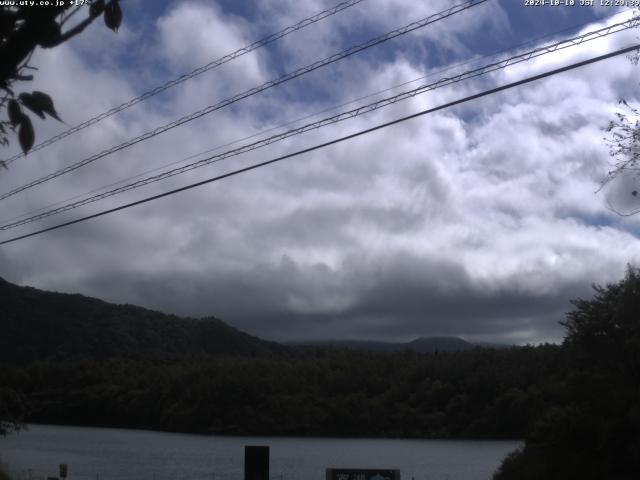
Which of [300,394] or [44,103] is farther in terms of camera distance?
[300,394]

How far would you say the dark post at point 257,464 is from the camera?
1468 centimetres

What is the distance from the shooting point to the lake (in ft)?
164

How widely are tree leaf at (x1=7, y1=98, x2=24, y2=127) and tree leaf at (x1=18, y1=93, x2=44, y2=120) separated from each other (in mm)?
60

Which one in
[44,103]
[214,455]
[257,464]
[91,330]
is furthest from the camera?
[91,330]

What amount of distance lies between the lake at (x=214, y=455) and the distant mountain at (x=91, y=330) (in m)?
22.2

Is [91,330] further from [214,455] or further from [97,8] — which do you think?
[97,8]

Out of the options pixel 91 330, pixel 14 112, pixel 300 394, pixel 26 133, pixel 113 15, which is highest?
pixel 91 330

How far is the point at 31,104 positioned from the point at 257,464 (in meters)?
11.2

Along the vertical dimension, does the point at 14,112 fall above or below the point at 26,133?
above

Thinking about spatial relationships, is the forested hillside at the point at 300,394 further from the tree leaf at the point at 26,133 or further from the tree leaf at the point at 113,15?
the tree leaf at the point at 26,133

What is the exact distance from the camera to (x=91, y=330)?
130 m

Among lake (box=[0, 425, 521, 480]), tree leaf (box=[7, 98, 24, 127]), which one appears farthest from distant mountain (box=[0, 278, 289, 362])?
tree leaf (box=[7, 98, 24, 127])

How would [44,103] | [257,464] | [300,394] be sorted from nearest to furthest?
[44,103] → [257,464] → [300,394]

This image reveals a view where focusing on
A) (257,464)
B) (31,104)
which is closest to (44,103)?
(31,104)
